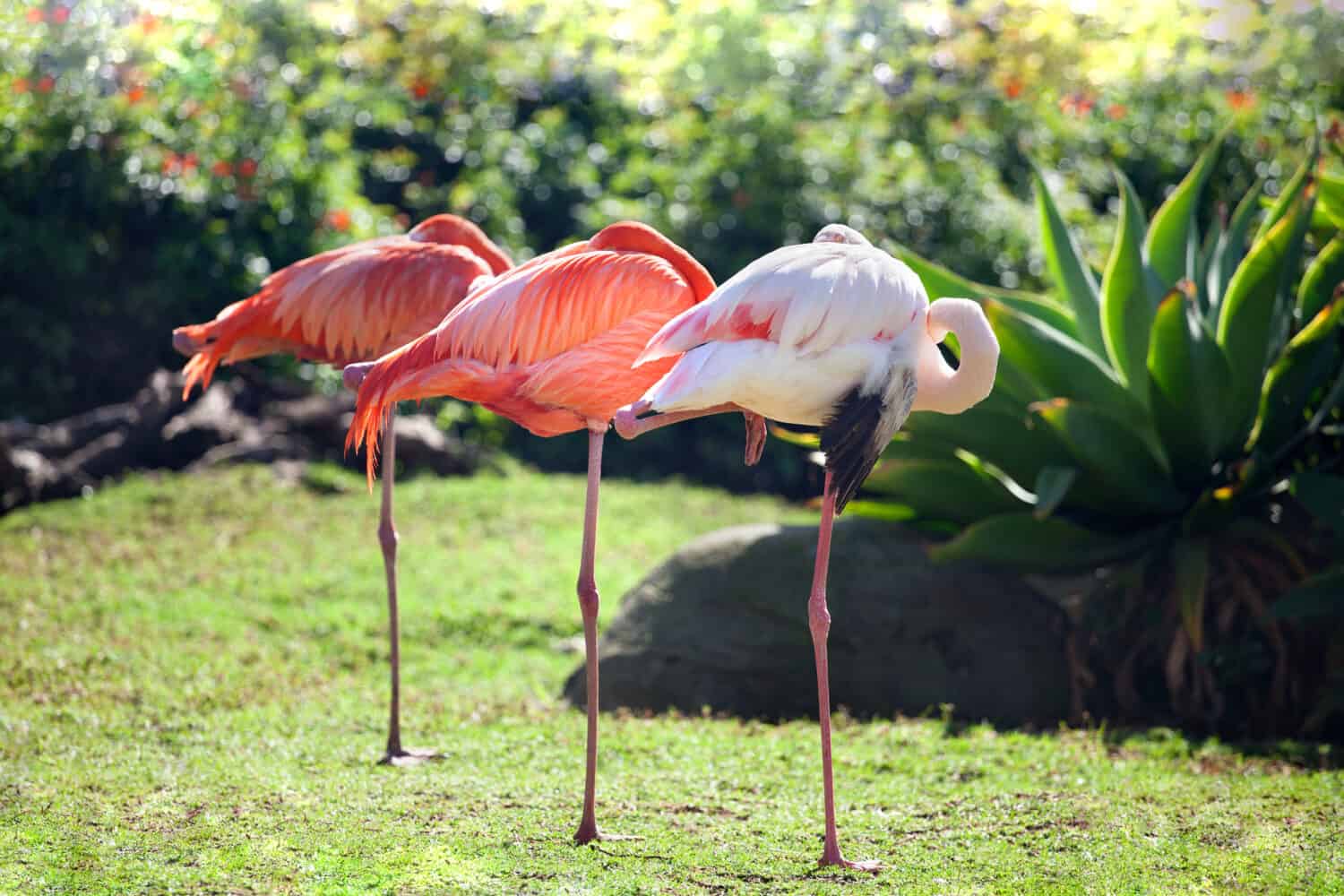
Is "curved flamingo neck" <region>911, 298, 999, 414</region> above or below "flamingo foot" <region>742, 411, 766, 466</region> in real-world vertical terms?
above

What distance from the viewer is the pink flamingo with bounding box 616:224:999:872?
139 inches

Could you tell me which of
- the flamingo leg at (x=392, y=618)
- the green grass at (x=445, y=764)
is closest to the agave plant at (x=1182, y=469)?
the green grass at (x=445, y=764)

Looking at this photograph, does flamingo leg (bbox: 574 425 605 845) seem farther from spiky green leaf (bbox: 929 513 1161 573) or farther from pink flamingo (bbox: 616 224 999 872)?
spiky green leaf (bbox: 929 513 1161 573)

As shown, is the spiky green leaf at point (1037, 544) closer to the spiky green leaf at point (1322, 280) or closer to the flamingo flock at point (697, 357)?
the spiky green leaf at point (1322, 280)

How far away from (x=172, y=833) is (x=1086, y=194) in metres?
8.54

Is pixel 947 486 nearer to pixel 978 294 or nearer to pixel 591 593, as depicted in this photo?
pixel 978 294

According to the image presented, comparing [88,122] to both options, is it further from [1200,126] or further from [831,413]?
[1200,126]

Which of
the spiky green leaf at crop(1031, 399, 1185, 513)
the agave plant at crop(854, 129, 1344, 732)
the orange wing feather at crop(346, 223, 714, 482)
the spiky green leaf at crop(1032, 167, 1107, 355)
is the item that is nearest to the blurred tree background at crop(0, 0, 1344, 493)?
the spiky green leaf at crop(1032, 167, 1107, 355)

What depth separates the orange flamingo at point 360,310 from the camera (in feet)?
15.7

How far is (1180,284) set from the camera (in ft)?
16.0

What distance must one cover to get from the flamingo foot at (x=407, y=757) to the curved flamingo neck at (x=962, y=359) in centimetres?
200

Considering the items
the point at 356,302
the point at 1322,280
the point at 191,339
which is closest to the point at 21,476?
the point at 191,339

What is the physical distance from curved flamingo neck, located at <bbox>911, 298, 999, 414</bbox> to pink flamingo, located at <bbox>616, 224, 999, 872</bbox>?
2cm

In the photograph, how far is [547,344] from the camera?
385 cm
